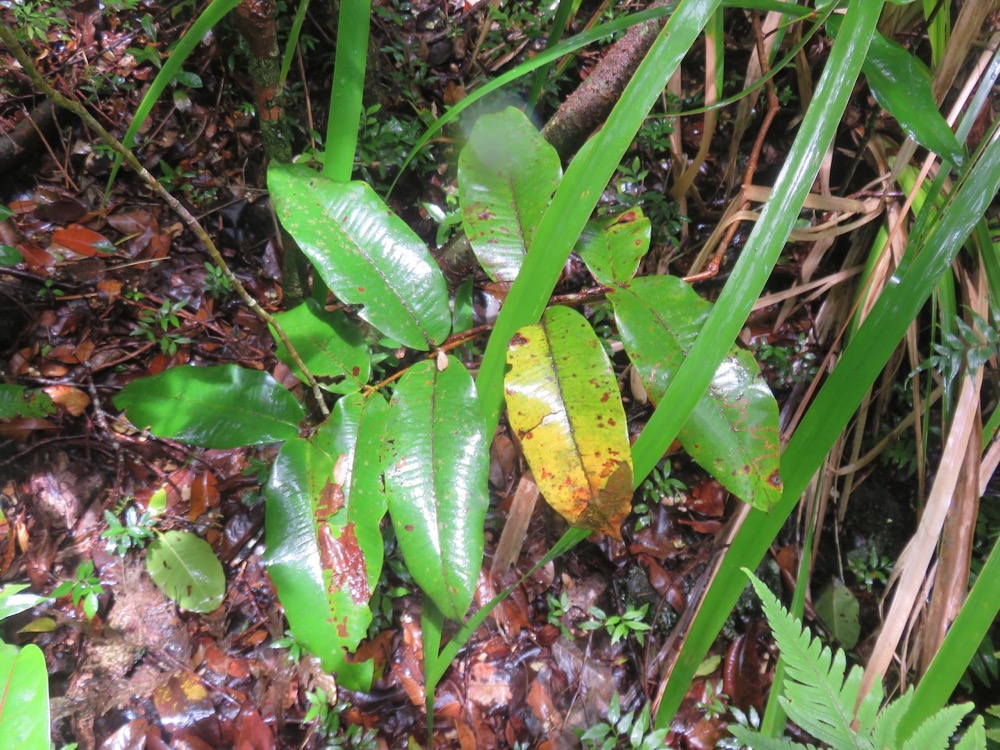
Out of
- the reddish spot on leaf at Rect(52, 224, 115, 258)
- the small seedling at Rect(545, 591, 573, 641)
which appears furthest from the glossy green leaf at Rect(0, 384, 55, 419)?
the small seedling at Rect(545, 591, 573, 641)

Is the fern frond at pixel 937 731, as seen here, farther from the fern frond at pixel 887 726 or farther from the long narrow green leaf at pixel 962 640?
the long narrow green leaf at pixel 962 640

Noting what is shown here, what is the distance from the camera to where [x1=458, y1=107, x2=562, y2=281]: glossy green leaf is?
0.89 metres

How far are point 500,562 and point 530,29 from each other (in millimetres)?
1569

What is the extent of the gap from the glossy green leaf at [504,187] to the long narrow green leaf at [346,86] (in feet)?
0.66

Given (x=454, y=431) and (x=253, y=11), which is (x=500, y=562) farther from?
(x=253, y=11)

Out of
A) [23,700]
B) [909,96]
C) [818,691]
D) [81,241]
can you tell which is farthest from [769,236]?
[81,241]

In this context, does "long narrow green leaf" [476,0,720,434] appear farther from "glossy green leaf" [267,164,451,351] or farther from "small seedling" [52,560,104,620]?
"small seedling" [52,560,104,620]

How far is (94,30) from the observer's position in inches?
65.3

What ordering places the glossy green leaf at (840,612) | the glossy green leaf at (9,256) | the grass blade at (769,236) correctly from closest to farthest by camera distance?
the grass blade at (769,236) → the glossy green leaf at (9,256) → the glossy green leaf at (840,612)

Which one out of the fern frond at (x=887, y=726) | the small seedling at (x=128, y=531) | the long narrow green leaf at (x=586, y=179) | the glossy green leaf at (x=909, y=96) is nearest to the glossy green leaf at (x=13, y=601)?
the small seedling at (x=128, y=531)

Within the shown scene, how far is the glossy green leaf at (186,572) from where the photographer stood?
123 centimetres

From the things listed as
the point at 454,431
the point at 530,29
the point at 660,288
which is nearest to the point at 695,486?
the point at 660,288

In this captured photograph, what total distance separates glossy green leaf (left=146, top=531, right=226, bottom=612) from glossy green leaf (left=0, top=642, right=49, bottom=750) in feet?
2.10

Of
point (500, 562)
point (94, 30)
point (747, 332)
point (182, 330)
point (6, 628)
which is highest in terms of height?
point (94, 30)
